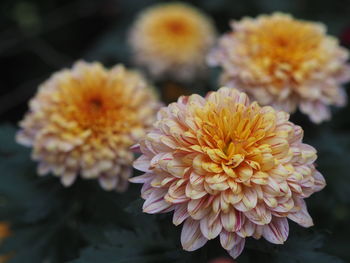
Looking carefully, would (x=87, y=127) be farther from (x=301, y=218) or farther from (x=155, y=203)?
(x=301, y=218)

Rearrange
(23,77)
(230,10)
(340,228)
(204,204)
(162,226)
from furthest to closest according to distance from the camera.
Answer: (23,77), (230,10), (340,228), (162,226), (204,204)

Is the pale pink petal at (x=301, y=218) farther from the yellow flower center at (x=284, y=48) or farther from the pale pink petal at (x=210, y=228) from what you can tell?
the yellow flower center at (x=284, y=48)

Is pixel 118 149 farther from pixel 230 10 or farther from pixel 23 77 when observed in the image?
pixel 23 77

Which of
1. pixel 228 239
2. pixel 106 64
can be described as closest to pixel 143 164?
pixel 228 239

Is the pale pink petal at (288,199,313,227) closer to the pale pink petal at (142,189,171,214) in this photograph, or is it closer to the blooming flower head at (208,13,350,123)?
the pale pink petal at (142,189,171,214)

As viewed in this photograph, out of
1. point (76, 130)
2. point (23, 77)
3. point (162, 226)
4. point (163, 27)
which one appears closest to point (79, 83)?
point (76, 130)

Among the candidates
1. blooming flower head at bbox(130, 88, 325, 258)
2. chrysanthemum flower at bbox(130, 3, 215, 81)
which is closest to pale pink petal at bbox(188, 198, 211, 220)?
blooming flower head at bbox(130, 88, 325, 258)
